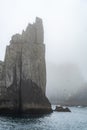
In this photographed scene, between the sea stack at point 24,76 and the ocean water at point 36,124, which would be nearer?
the ocean water at point 36,124

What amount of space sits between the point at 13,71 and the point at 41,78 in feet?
40.9

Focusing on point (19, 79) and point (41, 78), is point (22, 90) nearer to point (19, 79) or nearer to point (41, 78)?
point (19, 79)

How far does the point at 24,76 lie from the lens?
118 metres

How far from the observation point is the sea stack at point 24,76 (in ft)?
370

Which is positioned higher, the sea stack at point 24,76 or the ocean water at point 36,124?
the sea stack at point 24,76

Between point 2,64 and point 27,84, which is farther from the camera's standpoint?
point 2,64

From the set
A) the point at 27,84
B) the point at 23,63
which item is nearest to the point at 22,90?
the point at 27,84

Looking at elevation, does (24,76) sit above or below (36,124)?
above

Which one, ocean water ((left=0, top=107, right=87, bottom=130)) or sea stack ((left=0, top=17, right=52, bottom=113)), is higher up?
sea stack ((left=0, top=17, right=52, bottom=113))

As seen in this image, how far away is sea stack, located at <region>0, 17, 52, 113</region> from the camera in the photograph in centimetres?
11281

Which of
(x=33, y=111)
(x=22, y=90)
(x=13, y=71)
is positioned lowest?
(x=33, y=111)

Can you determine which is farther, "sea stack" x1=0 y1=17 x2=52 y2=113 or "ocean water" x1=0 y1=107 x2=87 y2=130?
"sea stack" x1=0 y1=17 x2=52 y2=113

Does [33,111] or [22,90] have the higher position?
[22,90]

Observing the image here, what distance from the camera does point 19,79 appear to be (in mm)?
117438
